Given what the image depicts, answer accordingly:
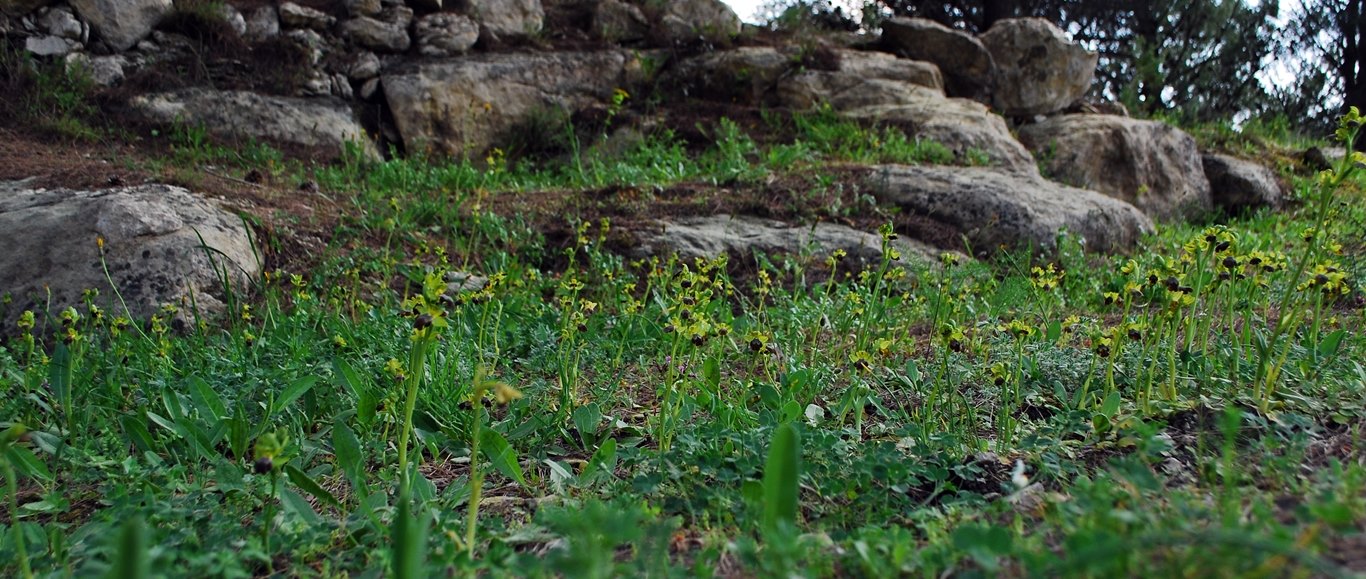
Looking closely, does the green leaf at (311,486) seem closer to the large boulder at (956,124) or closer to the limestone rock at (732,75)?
the large boulder at (956,124)

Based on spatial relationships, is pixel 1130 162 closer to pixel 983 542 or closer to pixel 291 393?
pixel 291 393

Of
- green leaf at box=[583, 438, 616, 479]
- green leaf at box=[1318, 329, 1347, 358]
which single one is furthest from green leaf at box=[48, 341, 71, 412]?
green leaf at box=[1318, 329, 1347, 358]

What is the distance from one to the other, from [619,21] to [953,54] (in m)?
3.92

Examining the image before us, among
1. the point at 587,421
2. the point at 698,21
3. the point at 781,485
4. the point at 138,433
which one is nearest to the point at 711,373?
the point at 587,421

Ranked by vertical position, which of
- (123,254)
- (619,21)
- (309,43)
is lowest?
(123,254)

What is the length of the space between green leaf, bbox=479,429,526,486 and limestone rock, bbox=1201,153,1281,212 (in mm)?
8524

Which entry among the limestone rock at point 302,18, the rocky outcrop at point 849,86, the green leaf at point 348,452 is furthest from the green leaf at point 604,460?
the limestone rock at point 302,18

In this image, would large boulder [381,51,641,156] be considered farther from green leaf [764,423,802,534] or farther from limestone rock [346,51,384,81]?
green leaf [764,423,802,534]

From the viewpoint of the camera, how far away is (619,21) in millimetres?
9852

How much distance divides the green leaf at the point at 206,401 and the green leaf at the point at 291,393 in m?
0.12

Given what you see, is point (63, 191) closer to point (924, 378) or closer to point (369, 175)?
point (369, 175)

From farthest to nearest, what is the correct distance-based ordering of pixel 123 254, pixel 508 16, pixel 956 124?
pixel 508 16
pixel 956 124
pixel 123 254

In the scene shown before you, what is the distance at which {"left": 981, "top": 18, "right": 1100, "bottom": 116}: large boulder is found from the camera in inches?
387

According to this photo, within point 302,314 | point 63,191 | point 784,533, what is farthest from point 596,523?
point 63,191
